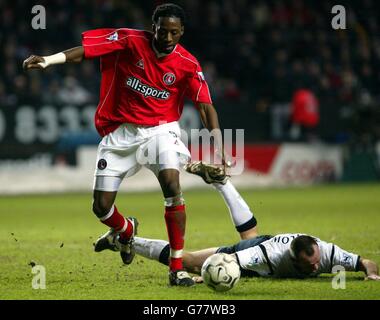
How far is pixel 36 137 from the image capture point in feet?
58.2

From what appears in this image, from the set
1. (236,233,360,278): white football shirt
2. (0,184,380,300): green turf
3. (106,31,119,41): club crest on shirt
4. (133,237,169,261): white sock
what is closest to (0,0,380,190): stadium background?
(0,184,380,300): green turf

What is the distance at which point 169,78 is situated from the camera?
7.56m

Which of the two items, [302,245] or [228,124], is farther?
[228,124]

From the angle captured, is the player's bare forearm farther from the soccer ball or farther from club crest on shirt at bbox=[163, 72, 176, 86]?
the soccer ball

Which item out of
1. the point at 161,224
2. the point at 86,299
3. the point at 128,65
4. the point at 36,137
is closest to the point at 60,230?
the point at 161,224

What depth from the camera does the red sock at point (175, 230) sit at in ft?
23.6

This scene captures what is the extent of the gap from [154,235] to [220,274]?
423cm

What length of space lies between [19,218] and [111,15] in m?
8.23

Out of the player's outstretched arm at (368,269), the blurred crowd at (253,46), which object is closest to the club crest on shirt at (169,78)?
the player's outstretched arm at (368,269)

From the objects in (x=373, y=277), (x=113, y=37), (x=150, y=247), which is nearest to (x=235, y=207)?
(x=150, y=247)

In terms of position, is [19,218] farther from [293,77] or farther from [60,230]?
[293,77]

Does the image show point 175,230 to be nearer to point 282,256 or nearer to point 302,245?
point 282,256

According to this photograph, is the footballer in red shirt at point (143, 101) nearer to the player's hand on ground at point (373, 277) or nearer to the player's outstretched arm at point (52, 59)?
the player's outstretched arm at point (52, 59)

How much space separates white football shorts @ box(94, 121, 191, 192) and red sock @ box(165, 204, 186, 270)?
14.9 inches
